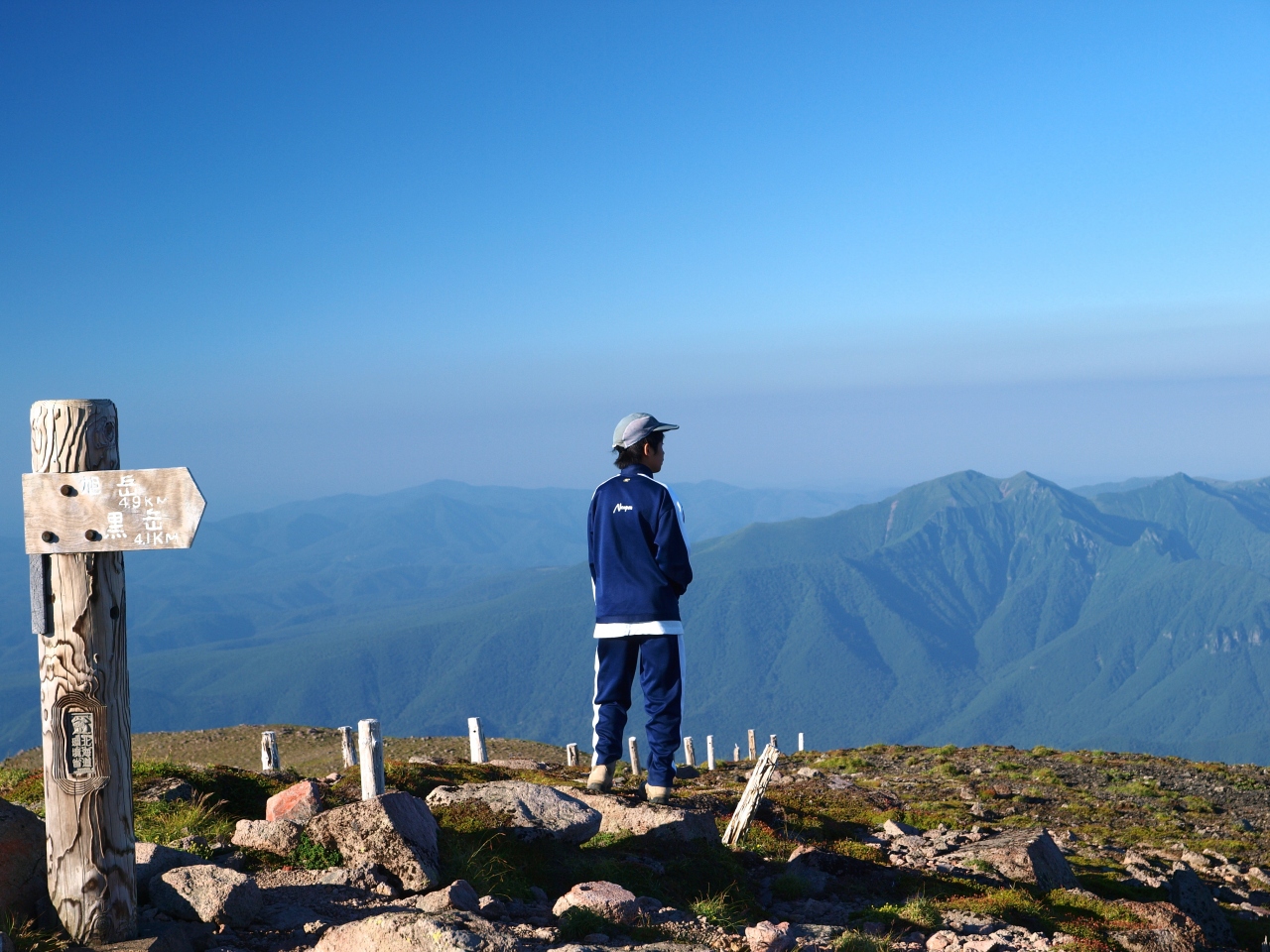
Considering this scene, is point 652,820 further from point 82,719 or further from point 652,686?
point 82,719

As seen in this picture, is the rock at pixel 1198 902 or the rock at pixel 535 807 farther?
the rock at pixel 1198 902

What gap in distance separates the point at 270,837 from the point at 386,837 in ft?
3.86

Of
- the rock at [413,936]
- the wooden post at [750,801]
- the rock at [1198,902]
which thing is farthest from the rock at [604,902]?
the rock at [1198,902]

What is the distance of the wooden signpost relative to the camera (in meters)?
6.25

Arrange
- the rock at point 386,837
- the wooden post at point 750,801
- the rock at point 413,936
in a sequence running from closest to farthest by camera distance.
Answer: the rock at point 413,936 < the rock at point 386,837 < the wooden post at point 750,801

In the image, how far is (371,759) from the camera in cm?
920

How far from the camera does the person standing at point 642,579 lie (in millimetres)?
10211

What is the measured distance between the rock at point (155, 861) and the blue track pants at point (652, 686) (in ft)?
14.4

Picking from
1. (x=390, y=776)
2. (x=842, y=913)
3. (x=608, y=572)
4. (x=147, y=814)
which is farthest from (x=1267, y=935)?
(x=147, y=814)

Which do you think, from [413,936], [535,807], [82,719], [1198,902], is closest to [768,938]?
[413,936]

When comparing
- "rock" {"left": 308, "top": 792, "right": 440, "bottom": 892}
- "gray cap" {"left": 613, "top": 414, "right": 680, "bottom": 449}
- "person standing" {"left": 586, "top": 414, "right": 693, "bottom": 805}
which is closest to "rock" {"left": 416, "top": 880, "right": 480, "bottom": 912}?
"rock" {"left": 308, "top": 792, "right": 440, "bottom": 892}

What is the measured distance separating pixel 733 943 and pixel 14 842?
16.6 feet

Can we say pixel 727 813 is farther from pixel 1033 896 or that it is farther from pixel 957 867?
pixel 1033 896

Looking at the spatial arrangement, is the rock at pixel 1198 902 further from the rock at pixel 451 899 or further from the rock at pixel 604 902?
the rock at pixel 451 899
